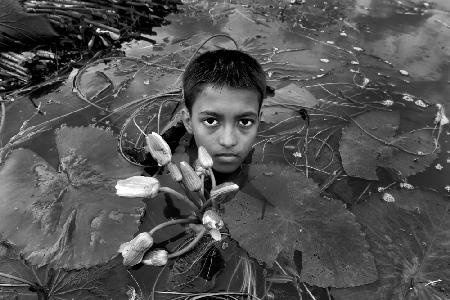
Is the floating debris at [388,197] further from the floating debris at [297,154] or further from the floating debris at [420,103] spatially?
the floating debris at [420,103]

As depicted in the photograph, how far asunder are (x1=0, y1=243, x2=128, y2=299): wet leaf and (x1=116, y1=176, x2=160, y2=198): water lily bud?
1.48 feet

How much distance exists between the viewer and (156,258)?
1855mm

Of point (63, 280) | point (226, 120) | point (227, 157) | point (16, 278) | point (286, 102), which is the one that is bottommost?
point (286, 102)

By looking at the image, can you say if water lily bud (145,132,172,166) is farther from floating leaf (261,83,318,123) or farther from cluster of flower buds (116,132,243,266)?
floating leaf (261,83,318,123)

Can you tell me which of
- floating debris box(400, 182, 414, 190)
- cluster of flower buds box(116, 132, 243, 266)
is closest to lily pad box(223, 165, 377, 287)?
cluster of flower buds box(116, 132, 243, 266)

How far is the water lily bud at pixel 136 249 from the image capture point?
179 centimetres

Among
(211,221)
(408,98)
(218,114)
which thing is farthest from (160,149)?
(408,98)

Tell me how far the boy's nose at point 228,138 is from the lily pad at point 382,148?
113 cm

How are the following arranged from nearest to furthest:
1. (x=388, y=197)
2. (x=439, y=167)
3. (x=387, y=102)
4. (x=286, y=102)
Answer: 1. (x=388, y=197)
2. (x=439, y=167)
3. (x=286, y=102)
4. (x=387, y=102)

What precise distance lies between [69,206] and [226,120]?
106cm

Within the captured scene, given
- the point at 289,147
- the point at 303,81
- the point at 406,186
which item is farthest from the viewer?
the point at 303,81

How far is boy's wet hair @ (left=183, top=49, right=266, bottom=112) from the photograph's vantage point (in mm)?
2162

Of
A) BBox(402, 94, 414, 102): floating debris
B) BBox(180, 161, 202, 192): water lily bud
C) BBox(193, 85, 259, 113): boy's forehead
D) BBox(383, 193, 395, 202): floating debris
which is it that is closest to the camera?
BBox(180, 161, 202, 192): water lily bud

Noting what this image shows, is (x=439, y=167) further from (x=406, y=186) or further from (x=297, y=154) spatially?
(x=297, y=154)
